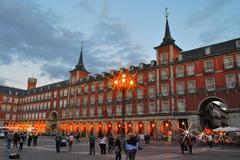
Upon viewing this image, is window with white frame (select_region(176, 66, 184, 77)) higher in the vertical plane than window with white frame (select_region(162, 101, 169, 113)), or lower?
higher

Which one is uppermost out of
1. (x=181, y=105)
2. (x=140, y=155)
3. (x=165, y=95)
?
(x=165, y=95)

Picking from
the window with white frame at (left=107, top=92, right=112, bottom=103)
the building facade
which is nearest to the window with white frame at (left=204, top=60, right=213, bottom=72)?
the building facade

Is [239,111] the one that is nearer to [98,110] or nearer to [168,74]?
[168,74]

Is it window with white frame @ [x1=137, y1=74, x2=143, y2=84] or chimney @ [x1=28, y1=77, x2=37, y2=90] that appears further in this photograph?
chimney @ [x1=28, y1=77, x2=37, y2=90]

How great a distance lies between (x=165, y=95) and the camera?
42500 mm

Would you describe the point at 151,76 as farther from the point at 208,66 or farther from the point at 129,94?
the point at 208,66

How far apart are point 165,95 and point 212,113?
12.4 m

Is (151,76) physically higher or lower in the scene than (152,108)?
higher

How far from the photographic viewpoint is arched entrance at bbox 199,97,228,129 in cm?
3803

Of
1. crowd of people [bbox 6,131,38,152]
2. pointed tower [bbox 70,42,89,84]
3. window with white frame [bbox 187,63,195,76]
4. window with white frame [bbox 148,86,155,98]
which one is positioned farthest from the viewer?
pointed tower [bbox 70,42,89,84]

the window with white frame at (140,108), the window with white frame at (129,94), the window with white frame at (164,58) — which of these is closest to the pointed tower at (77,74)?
the window with white frame at (129,94)

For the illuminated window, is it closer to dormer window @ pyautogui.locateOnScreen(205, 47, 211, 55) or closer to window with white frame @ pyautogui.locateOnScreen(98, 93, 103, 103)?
dormer window @ pyautogui.locateOnScreen(205, 47, 211, 55)

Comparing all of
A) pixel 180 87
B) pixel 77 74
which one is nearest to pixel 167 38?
pixel 180 87

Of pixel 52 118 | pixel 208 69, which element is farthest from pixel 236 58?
pixel 52 118
